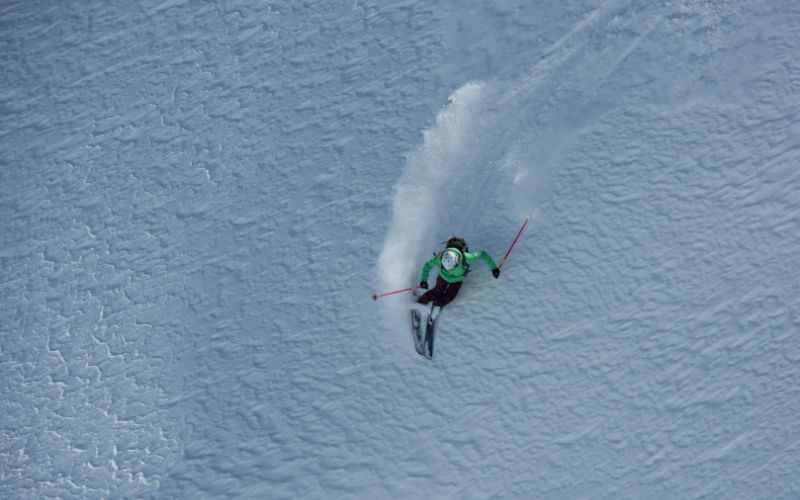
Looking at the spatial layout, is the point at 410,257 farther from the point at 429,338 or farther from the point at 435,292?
the point at 429,338

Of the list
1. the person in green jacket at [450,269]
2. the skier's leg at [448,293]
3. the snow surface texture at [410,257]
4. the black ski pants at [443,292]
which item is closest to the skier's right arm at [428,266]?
the person in green jacket at [450,269]

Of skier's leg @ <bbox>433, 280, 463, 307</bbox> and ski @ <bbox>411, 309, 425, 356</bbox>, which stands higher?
skier's leg @ <bbox>433, 280, 463, 307</bbox>

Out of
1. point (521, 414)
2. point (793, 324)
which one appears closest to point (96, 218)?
point (521, 414)

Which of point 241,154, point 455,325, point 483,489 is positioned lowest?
point 483,489

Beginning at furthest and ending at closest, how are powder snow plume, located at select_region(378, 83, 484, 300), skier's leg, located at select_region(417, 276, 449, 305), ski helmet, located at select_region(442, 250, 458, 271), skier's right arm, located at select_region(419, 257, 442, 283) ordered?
powder snow plume, located at select_region(378, 83, 484, 300), skier's leg, located at select_region(417, 276, 449, 305), skier's right arm, located at select_region(419, 257, 442, 283), ski helmet, located at select_region(442, 250, 458, 271)

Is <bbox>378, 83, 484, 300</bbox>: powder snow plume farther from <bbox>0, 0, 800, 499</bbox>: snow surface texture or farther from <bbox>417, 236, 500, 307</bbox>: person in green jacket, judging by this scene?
<bbox>417, 236, 500, 307</bbox>: person in green jacket

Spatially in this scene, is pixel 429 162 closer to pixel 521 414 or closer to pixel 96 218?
pixel 521 414

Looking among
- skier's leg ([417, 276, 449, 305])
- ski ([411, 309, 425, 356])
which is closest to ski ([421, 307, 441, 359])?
ski ([411, 309, 425, 356])
